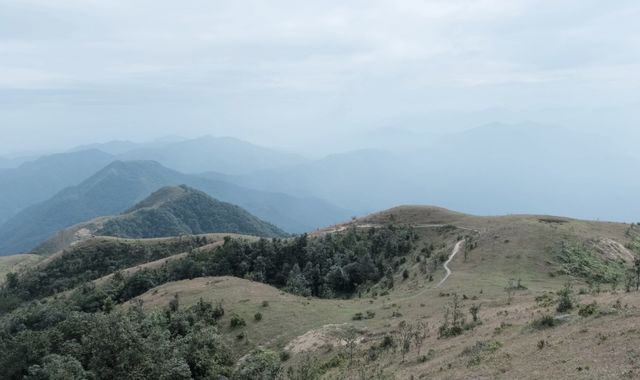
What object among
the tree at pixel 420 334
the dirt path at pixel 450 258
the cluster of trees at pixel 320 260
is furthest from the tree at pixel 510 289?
the cluster of trees at pixel 320 260

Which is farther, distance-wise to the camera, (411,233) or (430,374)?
(411,233)

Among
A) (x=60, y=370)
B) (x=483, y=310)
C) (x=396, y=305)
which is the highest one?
(x=483, y=310)

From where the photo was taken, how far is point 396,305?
5000 cm

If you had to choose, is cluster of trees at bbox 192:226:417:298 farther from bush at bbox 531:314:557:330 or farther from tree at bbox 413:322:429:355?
bush at bbox 531:314:557:330

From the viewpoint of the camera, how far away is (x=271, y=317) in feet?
167

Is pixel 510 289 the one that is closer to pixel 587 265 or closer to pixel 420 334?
pixel 420 334

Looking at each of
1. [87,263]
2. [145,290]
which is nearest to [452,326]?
[145,290]

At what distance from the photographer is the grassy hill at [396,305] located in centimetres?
2878

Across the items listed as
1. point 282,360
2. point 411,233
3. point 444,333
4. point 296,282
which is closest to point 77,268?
point 296,282

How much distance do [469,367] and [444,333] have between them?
349 inches

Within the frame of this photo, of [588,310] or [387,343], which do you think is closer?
[588,310]

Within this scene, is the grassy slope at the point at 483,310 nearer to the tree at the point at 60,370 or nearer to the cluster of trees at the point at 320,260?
the cluster of trees at the point at 320,260

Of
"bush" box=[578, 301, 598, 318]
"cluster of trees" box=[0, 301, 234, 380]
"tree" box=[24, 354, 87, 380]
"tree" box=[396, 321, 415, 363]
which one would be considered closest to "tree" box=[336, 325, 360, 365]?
"tree" box=[396, 321, 415, 363]

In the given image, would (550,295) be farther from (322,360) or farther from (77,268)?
(77,268)
